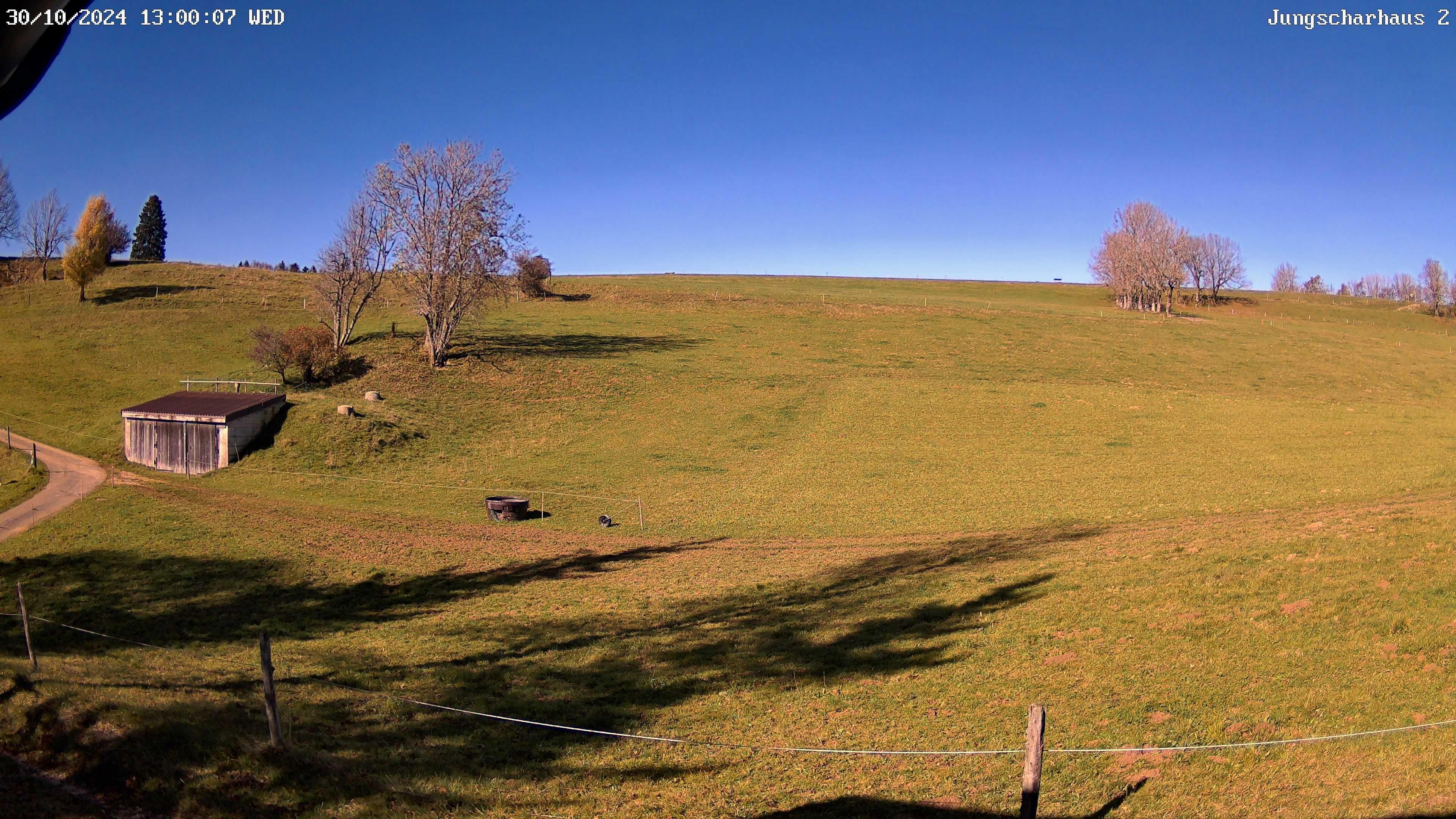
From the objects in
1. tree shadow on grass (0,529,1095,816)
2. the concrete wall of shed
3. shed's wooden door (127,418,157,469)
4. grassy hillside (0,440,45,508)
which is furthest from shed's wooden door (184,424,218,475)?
tree shadow on grass (0,529,1095,816)

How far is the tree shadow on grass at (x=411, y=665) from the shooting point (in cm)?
920

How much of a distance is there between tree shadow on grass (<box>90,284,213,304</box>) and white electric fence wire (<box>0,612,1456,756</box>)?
247ft

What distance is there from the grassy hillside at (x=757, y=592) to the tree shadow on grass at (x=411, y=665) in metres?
0.08

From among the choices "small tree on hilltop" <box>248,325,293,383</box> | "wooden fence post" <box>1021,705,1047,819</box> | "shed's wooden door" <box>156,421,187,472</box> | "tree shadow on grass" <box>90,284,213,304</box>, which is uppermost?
"tree shadow on grass" <box>90,284,213,304</box>

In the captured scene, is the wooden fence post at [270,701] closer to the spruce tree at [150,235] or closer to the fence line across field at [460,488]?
the fence line across field at [460,488]

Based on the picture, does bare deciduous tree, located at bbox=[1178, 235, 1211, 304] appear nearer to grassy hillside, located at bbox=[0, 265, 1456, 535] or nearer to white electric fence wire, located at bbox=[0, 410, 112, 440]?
grassy hillside, located at bbox=[0, 265, 1456, 535]

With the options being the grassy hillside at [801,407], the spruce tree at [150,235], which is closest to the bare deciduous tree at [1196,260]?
the grassy hillside at [801,407]

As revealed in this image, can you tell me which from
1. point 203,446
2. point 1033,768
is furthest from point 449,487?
point 1033,768

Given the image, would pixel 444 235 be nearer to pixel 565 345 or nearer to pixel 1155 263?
pixel 565 345

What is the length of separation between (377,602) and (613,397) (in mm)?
27503

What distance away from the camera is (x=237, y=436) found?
117 ft

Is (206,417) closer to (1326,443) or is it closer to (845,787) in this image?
A: (845,787)

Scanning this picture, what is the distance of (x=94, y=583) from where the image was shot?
2047 centimetres

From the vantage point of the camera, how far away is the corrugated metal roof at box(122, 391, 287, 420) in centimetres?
3528
